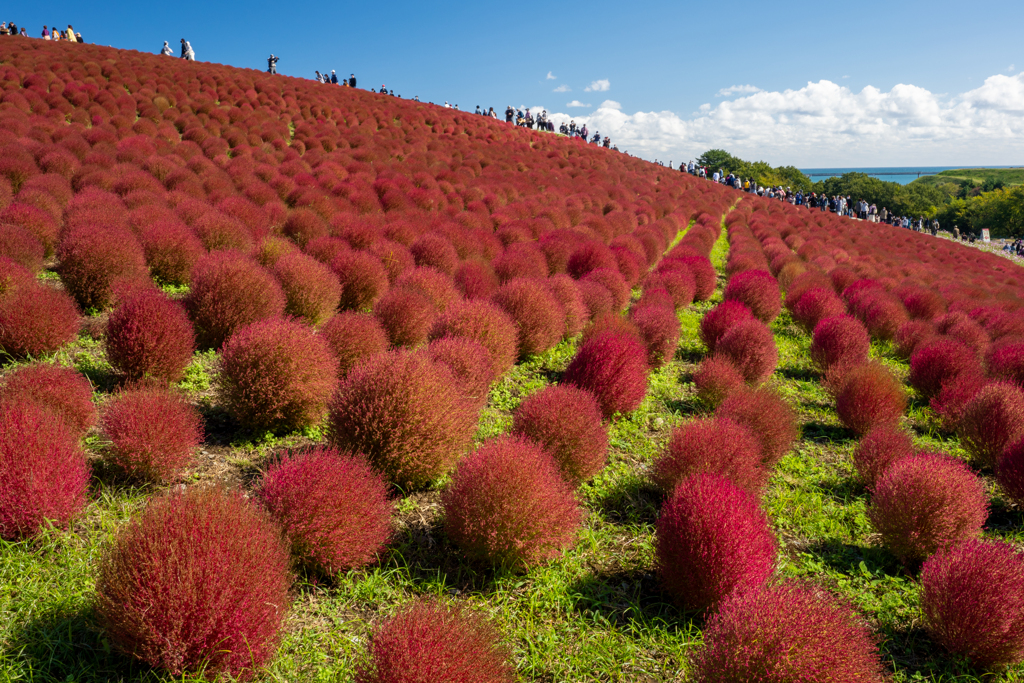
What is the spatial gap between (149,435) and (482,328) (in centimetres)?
315

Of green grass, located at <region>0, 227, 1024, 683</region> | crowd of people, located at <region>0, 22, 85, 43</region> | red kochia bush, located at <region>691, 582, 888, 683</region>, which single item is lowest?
green grass, located at <region>0, 227, 1024, 683</region>

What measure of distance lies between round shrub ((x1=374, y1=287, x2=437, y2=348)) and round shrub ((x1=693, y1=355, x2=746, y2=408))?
11.0ft

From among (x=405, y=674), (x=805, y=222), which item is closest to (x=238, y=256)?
(x=405, y=674)

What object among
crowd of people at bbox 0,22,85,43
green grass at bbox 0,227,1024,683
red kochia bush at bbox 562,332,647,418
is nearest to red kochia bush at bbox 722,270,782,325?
red kochia bush at bbox 562,332,647,418

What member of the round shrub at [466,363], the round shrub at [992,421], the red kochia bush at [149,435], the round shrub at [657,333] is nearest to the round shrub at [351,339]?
the round shrub at [466,363]

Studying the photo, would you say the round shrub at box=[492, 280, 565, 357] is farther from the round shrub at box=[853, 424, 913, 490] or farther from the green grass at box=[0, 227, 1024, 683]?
the round shrub at box=[853, 424, 913, 490]

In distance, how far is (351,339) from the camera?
5148 mm

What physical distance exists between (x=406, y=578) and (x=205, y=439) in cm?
211

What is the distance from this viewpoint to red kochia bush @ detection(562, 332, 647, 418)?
218 inches

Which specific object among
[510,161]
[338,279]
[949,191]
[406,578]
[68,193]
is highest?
[949,191]

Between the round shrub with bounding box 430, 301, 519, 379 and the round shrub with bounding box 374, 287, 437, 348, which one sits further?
the round shrub with bounding box 374, 287, 437, 348

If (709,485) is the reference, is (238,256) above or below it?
above

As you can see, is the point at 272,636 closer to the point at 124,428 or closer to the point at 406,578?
the point at 406,578

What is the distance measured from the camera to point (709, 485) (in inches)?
132
